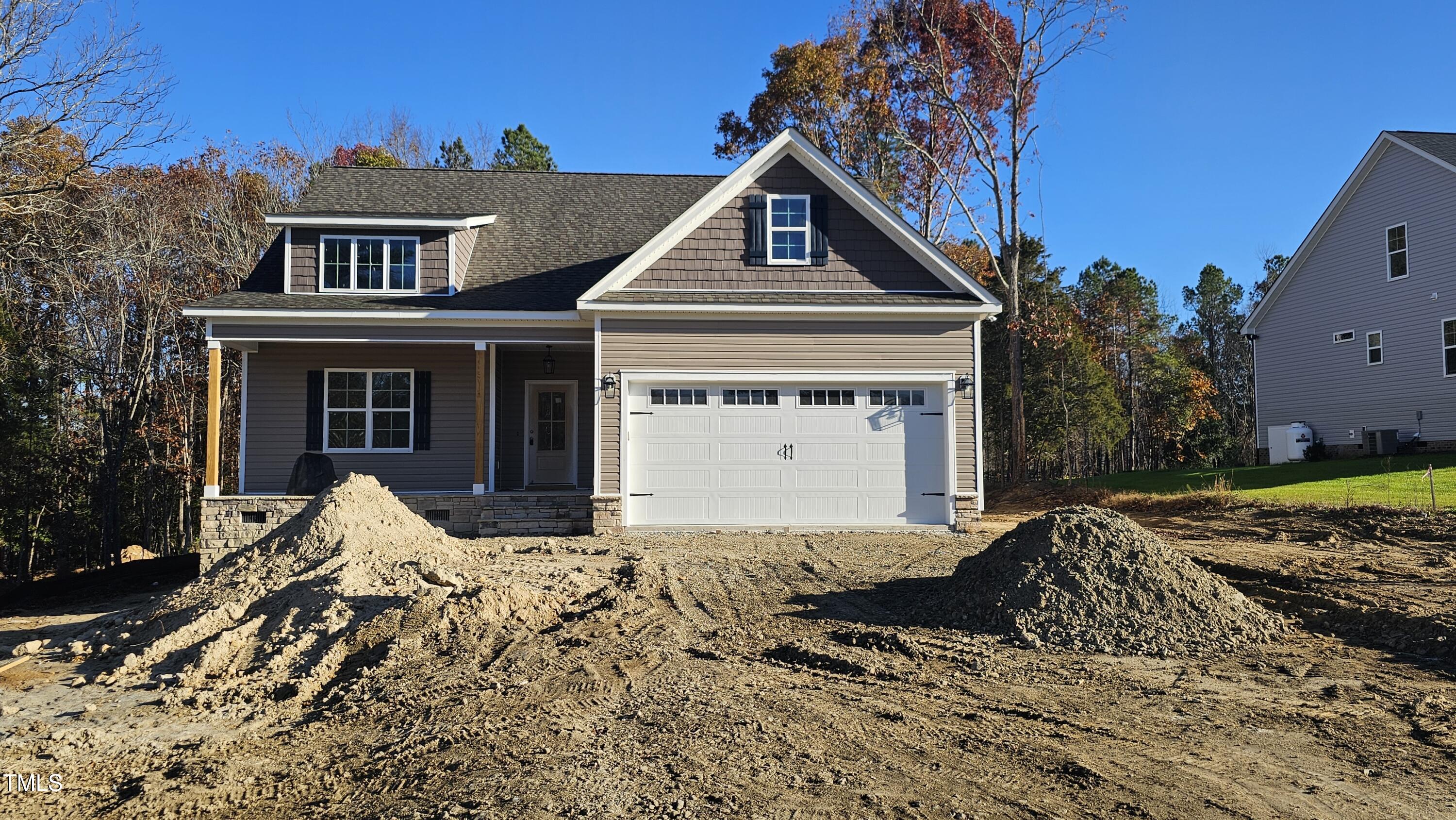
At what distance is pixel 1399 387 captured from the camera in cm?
1856

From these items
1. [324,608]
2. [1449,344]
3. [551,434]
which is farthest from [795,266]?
[1449,344]

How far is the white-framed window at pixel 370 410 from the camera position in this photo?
1445 cm

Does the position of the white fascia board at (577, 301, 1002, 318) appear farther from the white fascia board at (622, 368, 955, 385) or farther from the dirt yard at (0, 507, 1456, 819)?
the dirt yard at (0, 507, 1456, 819)

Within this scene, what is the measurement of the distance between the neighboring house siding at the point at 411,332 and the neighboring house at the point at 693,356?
32 mm

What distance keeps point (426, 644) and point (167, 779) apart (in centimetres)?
211

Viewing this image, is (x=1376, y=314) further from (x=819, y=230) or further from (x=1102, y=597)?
(x=1102, y=597)

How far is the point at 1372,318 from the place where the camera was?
19500 mm

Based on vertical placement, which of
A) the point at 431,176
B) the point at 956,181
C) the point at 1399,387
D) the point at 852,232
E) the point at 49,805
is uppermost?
the point at 956,181

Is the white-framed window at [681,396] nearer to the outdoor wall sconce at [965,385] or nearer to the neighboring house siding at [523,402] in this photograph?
the neighboring house siding at [523,402]

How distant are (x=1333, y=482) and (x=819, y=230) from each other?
10888 mm

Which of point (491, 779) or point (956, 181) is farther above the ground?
point (956, 181)

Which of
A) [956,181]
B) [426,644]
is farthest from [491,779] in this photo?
[956,181]

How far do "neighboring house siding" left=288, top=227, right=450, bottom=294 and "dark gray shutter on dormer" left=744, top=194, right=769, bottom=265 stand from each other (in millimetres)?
5339

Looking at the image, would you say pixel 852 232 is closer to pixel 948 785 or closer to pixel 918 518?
pixel 918 518
